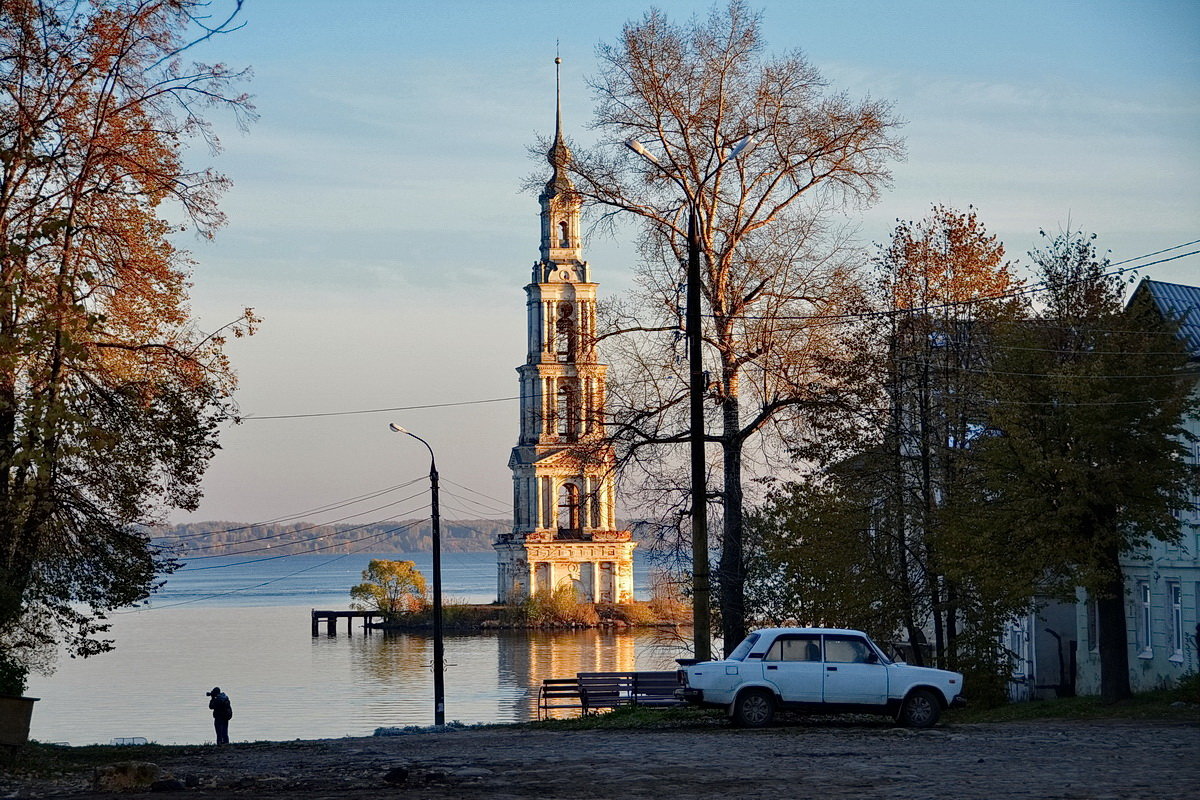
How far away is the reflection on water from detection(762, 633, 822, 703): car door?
774 inches

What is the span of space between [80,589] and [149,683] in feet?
193

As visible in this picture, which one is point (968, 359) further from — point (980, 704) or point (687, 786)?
point (687, 786)

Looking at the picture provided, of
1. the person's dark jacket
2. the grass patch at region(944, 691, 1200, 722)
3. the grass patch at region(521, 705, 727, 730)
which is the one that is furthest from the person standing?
the grass patch at region(944, 691, 1200, 722)

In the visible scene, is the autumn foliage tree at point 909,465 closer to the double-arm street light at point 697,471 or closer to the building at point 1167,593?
the building at point 1167,593

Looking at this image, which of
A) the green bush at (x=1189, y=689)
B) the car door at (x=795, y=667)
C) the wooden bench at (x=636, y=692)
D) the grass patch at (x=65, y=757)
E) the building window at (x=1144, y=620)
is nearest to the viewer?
the grass patch at (x=65, y=757)

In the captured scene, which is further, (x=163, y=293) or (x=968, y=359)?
(x=968, y=359)

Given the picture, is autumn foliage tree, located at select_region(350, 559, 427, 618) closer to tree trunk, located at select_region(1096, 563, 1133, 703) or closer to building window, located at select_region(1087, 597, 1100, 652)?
building window, located at select_region(1087, 597, 1100, 652)

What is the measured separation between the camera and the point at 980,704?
35.3 metres

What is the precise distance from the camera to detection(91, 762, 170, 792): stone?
653 inches

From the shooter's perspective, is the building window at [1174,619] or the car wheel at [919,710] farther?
the building window at [1174,619]

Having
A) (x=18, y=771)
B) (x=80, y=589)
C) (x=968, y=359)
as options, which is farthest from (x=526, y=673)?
(x=18, y=771)

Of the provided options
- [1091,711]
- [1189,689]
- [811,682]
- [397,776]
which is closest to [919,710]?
[811,682]

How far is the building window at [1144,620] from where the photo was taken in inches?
1428

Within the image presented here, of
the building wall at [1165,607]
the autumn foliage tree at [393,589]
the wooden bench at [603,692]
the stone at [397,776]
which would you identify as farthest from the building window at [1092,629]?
the autumn foliage tree at [393,589]
